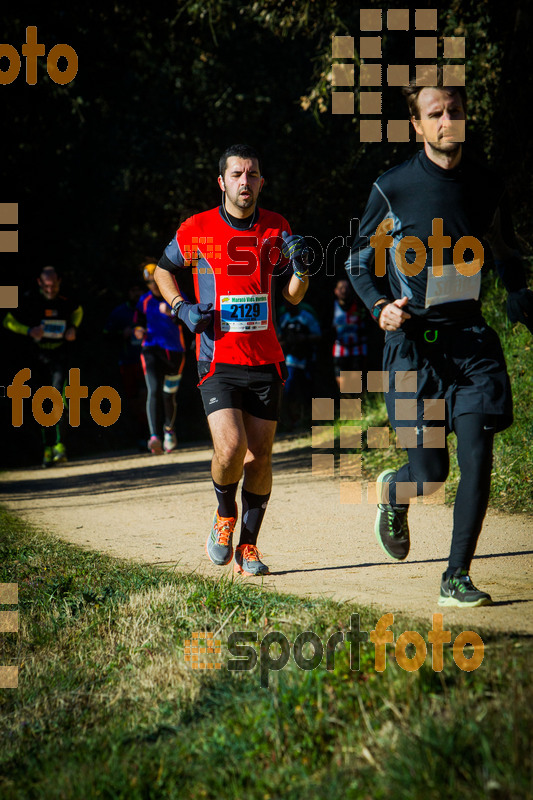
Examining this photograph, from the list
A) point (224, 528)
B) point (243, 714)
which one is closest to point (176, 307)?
point (224, 528)

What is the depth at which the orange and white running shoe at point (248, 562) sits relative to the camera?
5207 millimetres

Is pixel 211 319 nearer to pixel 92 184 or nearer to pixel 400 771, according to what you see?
pixel 400 771

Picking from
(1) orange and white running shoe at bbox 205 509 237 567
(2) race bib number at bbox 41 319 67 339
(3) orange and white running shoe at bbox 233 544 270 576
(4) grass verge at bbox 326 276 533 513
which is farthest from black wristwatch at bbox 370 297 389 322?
(2) race bib number at bbox 41 319 67 339

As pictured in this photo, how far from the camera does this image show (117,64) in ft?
49.5

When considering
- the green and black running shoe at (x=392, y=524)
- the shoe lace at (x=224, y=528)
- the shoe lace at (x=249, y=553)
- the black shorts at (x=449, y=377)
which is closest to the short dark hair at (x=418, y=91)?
the black shorts at (x=449, y=377)

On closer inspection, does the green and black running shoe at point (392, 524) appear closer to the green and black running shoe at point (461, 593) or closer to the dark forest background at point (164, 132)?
the green and black running shoe at point (461, 593)

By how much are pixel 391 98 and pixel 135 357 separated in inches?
210

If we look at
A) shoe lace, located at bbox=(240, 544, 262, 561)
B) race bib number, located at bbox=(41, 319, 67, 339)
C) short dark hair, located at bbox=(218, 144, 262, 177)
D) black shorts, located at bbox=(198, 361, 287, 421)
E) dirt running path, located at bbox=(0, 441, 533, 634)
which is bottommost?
dirt running path, located at bbox=(0, 441, 533, 634)

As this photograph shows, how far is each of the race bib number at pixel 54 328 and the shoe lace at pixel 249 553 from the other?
7385mm

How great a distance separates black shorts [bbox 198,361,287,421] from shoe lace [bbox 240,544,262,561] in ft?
2.58

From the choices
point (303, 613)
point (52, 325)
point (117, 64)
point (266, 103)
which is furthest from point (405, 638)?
point (266, 103)

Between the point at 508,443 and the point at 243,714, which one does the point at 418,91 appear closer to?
the point at 243,714

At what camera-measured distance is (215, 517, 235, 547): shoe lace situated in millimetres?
5203

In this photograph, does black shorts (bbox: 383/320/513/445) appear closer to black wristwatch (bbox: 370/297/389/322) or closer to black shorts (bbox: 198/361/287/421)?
black wristwatch (bbox: 370/297/389/322)
